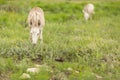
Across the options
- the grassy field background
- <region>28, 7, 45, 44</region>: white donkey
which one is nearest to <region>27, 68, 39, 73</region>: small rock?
the grassy field background

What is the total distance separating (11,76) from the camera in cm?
886

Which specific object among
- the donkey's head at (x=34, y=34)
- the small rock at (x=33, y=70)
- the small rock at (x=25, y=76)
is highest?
the donkey's head at (x=34, y=34)

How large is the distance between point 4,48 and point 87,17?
11100 mm

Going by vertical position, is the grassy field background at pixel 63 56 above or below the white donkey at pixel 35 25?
below

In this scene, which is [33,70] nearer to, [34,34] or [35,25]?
[34,34]

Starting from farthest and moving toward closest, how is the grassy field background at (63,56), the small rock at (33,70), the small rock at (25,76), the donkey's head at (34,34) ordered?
the donkey's head at (34,34) → the grassy field background at (63,56) → the small rock at (33,70) → the small rock at (25,76)

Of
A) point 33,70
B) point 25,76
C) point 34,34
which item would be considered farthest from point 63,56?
point 25,76

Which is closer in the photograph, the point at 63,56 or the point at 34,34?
the point at 63,56

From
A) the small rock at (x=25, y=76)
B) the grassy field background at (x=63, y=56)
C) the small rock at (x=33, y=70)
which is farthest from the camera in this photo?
the grassy field background at (x=63, y=56)

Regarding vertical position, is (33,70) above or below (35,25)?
below

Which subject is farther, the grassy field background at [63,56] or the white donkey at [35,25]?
the white donkey at [35,25]

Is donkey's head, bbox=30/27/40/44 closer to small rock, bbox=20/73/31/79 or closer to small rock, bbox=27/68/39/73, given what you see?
small rock, bbox=27/68/39/73

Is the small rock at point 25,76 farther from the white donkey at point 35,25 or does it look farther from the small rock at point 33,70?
the white donkey at point 35,25

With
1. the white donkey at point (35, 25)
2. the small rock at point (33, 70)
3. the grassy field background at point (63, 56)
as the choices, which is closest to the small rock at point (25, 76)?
the grassy field background at point (63, 56)
